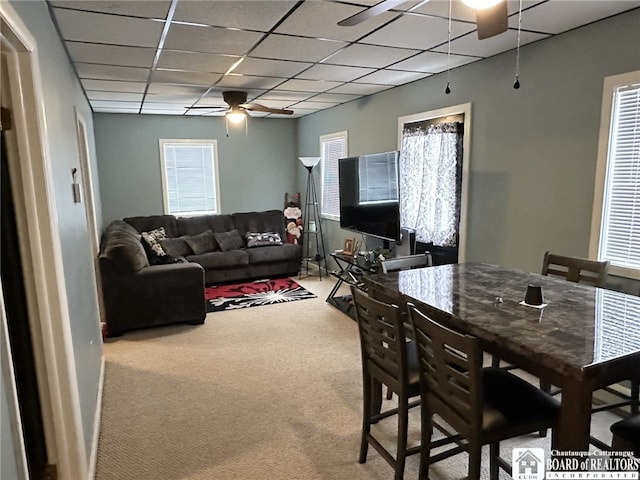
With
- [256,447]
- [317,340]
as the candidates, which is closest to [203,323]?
[317,340]

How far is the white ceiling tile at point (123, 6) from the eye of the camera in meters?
2.26

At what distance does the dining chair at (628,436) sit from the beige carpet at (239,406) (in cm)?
76

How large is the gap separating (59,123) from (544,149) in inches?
127

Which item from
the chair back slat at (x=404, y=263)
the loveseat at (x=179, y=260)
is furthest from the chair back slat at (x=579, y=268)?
the loveseat at (x=179, y=260)

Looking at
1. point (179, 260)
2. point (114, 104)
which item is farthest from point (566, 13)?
point (114, 104)

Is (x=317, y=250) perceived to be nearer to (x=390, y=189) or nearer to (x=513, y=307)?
(x=390, y=189)

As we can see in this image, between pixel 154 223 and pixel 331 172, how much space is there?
2719mm

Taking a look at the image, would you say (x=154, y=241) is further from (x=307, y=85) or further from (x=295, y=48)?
(x=295, y=48)

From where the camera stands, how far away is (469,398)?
1585 millimetres

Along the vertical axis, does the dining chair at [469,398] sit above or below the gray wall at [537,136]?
below

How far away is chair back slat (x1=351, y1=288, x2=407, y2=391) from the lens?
1.85 metres

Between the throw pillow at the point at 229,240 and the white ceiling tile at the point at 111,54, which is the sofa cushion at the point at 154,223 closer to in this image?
the throw pillow at the point at 229,240

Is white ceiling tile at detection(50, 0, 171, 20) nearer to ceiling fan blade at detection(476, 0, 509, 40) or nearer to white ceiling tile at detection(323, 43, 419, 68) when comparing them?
white ceiling tile at detection(323, 43, 419, 68)

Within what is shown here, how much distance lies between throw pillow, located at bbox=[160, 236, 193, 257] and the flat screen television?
7.82ft
